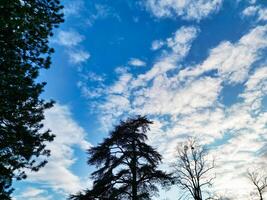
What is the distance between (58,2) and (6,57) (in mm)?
4406

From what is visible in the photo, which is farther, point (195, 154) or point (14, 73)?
point (195, 154)

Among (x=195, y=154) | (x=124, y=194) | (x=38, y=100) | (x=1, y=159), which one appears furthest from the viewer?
(x=195, y=154)

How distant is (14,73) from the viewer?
1134 centimetres

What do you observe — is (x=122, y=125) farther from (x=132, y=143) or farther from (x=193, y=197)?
(x=193, y=197)

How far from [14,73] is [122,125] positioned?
14833 millimetres

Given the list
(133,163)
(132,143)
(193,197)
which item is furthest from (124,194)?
(193,197)

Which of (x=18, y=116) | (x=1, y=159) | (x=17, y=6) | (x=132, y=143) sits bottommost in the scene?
(x=1, y=159)

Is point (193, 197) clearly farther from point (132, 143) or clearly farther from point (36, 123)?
point (36, 123)

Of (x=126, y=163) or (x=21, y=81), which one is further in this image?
(x=126, y=163)

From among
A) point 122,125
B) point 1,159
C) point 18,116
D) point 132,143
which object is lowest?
point 1,159

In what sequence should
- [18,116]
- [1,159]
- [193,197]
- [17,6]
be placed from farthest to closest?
1. [193,197]
2. [18,116]
3. [1,159]
4. [17,6]

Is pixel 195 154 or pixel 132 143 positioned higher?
pixel 195 154

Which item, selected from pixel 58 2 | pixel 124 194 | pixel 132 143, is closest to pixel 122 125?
pixel 132 143

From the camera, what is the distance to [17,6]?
36.3 ft
